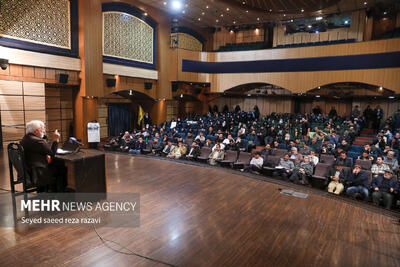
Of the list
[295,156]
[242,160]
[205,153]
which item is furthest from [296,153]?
[205,153]

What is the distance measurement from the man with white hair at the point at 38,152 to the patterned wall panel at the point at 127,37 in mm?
7979

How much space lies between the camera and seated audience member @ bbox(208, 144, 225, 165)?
6.28 meters

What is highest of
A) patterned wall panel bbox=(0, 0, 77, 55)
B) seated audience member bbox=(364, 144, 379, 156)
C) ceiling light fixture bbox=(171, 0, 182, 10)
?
Answer: ceiling light fixture bbox=(171, 0, 182, 10)

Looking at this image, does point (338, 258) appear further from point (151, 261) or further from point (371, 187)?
point (371, 187)

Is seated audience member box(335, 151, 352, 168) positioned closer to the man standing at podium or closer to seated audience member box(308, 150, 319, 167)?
seated audience member box(308, 150, 319, 167)

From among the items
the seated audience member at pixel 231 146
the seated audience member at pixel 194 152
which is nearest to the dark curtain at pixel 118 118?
the seated audience member at pixel 194 152

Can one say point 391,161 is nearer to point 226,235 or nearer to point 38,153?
point 226,235

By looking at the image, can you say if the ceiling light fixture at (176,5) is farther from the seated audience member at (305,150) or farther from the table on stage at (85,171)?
the table on stage at (85,171)

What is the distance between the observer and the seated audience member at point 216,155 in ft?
20.6

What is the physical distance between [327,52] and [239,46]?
17.7 feet

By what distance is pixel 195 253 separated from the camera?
2463 millimetres

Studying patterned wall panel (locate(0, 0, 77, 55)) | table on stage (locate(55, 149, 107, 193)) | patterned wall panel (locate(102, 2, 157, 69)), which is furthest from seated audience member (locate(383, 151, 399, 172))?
patterned wall panel (locate(102, 2, 157, 69))

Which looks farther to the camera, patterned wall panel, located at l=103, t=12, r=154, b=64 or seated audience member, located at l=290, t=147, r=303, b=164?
patterned wall panel, located at l=103, t=12, r=154, b=64

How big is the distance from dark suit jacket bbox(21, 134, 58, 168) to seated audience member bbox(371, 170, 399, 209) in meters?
4.54
